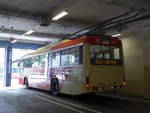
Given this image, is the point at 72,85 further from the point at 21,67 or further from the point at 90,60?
the point at 21,67

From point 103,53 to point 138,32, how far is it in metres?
3.78

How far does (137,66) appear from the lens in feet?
44.9

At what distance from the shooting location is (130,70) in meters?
14.3

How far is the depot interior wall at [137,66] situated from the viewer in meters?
12.4

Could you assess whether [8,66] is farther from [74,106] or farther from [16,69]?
[74,106]

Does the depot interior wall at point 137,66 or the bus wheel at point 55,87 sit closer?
the depot interior wall at point 137,66

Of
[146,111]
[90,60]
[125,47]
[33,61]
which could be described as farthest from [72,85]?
[33,61]

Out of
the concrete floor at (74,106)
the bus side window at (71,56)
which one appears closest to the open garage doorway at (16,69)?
the bus side window at (71,56)

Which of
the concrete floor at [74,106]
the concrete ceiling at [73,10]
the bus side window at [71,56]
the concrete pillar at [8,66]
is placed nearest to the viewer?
the concrete floor at [74,106]

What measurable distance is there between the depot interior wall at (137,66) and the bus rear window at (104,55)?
1900mm

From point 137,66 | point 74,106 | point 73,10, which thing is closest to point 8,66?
point 73,10

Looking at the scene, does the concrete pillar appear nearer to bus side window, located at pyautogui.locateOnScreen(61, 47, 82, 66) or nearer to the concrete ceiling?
the concrete ceiling

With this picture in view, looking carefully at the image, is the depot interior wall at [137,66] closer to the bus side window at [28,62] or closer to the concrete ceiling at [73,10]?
the concrete ceiling at [73,10]

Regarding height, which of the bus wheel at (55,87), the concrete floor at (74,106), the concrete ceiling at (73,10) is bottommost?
the concrete floor at (74,106)
